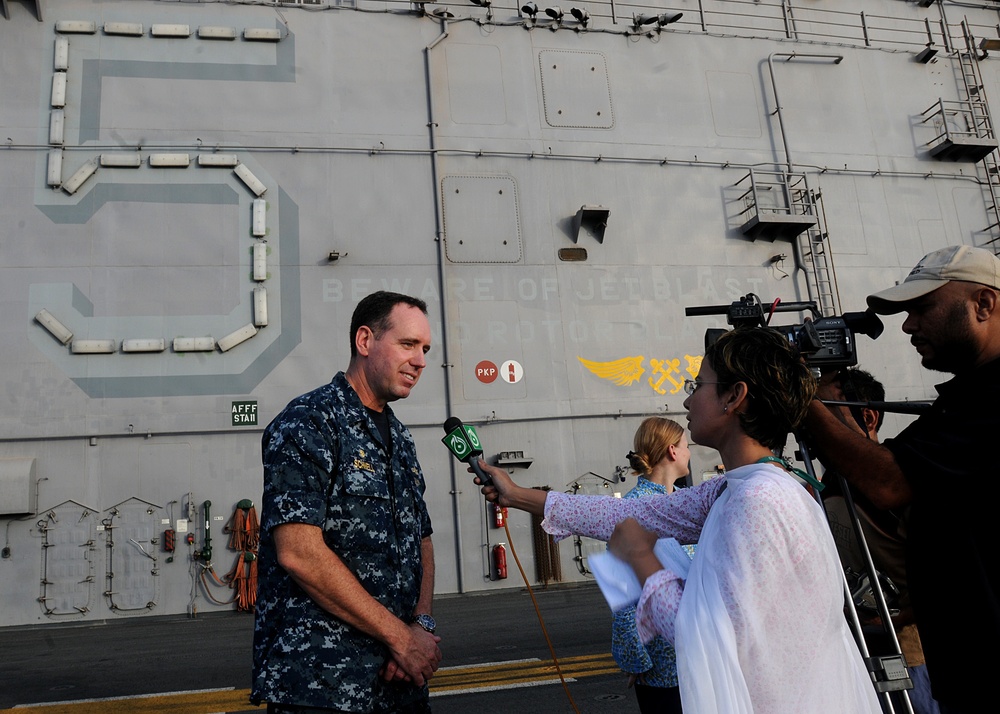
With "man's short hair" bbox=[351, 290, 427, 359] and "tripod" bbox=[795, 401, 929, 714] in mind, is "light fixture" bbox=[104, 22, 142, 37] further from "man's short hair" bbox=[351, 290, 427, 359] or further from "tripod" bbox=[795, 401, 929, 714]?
"tripod" bbox=[795, 401, 929, 714]

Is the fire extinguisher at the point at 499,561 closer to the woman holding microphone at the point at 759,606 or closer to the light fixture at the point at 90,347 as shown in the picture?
the light fixture at the point at 90,347

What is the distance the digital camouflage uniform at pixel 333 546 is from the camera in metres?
2.17

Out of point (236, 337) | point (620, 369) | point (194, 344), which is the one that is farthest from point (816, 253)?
point (194, 344)

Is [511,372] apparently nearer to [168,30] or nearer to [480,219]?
[480,219]

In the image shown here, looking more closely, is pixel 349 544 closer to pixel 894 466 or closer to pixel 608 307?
pixel 894 466

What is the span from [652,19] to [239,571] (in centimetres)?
1305

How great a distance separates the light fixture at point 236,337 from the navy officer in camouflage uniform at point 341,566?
33.8 ft

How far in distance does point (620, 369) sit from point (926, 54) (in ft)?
34.7

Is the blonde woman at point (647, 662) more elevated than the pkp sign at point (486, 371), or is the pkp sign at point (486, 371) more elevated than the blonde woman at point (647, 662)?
the pkp sign at point (486, 371)

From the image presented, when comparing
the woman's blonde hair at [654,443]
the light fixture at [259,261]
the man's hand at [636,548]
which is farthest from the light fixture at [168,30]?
the man's hand at [636,548]

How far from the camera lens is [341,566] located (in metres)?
2.21

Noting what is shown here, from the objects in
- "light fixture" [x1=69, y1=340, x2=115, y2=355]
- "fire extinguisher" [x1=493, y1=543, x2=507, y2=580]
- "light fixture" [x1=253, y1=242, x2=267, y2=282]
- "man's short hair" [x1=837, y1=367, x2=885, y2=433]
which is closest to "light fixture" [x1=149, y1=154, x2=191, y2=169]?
"light fixture" [x1=253, y1=242, x2=267, y2=282]

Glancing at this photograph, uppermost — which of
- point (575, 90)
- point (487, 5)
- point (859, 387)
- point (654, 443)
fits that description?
point (487, 5)

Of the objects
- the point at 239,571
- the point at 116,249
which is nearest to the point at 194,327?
the point at 116,249
